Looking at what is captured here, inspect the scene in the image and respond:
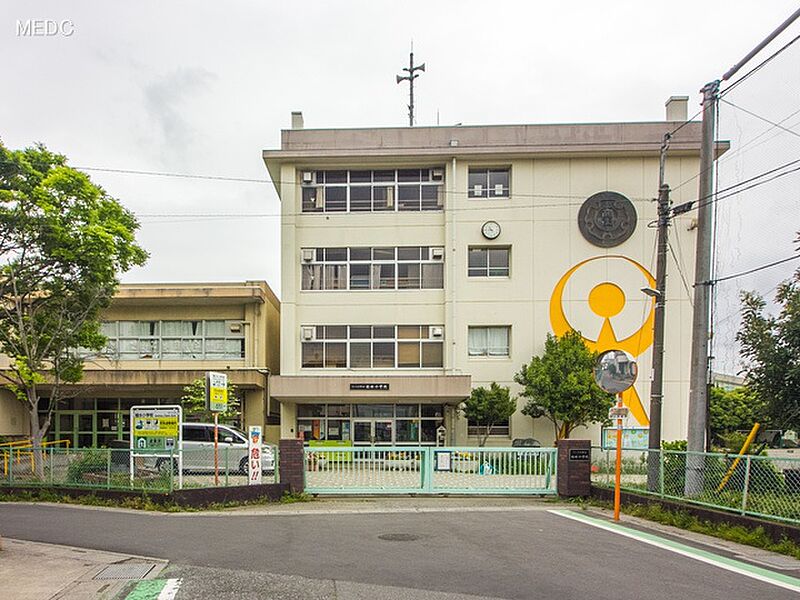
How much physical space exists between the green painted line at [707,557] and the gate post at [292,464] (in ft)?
21.3

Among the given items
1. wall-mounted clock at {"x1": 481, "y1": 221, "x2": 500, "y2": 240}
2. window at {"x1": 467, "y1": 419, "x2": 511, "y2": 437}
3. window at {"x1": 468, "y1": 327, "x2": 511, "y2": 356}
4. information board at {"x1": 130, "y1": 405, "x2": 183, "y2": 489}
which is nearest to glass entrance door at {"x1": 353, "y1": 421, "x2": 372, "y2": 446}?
window at {"x1": 467, "y1": 419, "x2": 511, "y2": 437}

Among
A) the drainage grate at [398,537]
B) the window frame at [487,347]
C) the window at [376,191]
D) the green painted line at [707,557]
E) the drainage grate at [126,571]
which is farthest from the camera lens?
the window at [376,191]

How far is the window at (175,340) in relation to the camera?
106 feet

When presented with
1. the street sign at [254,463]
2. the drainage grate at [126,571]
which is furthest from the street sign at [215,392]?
the drainage grate at [126,571]

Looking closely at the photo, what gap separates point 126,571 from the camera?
8.91m

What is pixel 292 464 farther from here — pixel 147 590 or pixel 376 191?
pixel 376 191

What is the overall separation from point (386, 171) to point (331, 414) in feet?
34.1

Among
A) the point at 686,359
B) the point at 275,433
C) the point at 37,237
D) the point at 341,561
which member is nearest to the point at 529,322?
the point at 686,359

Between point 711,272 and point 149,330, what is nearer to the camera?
point 711,272

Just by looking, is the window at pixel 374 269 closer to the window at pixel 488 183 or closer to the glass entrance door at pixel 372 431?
the window at pixel 488 183

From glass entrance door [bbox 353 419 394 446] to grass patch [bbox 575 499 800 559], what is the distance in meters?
16.5

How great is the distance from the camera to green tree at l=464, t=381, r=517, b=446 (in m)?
28.8

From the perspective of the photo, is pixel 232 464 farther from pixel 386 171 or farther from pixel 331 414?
pixel 386 171

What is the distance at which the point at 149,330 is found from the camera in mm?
32688
